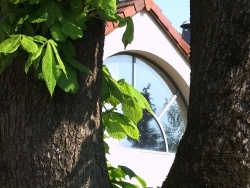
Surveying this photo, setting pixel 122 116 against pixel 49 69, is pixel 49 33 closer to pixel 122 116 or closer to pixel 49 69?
pixel 49 69

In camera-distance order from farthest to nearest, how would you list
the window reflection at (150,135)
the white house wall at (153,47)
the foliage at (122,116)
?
1. the window reflection at (150,135)
2. the white house wall at (153,47)
3. the foliage at (122,116)

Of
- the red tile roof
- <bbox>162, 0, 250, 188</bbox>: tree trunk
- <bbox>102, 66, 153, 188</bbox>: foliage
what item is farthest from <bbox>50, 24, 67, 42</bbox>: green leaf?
the red tile roof

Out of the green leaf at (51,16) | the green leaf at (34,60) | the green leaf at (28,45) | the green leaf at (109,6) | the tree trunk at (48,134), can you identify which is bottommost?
the tree trunk at (48,134)

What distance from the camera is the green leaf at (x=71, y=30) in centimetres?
320

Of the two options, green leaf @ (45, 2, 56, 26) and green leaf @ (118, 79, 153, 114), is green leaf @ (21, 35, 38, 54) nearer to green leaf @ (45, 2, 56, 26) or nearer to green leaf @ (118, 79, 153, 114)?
green leaf @ (45, 2, 56, 26)

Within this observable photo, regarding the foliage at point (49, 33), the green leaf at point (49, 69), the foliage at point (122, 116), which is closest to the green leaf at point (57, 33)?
the foliage at point (49, 33)

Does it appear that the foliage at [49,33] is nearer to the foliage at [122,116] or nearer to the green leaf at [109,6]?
the green leaf at [109,6]

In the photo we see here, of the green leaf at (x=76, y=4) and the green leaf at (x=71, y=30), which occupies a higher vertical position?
the green leaf at (x=76, y=4)

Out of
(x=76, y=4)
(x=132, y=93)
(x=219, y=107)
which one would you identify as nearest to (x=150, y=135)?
(x=132, y=93)

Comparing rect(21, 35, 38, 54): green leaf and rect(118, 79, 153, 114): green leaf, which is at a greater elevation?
rect(21, 35, 38, 54): green leaf

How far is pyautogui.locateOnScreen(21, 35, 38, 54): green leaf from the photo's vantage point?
3.06 m

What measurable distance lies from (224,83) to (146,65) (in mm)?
9067

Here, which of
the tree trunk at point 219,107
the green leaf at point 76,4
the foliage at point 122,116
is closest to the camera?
the tree trunk at point 219,107

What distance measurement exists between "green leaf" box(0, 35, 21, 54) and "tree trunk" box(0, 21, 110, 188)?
0.62 feet
